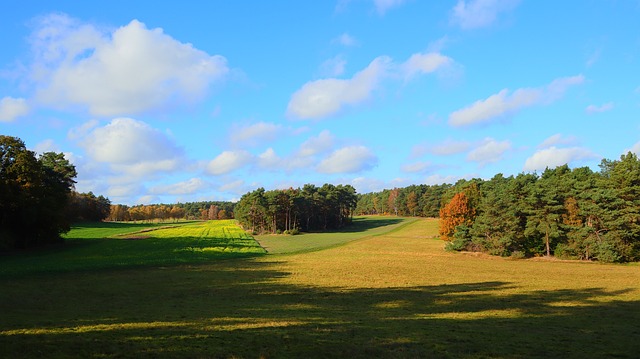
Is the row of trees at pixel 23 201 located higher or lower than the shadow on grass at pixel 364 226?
higher

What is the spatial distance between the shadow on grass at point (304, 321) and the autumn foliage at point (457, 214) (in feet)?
147

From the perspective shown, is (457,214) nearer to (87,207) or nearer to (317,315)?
(317,315)

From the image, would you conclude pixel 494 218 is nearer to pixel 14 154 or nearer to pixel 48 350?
pixel 48 350

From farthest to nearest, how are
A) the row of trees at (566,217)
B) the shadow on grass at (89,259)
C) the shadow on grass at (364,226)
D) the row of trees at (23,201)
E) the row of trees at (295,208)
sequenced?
the shadow on grass at (364,226)
the row of trees at (295,208)
the row of trees at (566,217)
the row of trees at (23,201)
the shadow on grass at (89,259)

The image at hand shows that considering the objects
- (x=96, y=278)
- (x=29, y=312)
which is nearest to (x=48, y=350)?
(x=29, y=312)

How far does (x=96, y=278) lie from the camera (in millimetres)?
33750

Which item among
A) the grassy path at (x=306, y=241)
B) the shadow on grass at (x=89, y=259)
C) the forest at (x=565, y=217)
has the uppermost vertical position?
the forest at (x=565, y=217)

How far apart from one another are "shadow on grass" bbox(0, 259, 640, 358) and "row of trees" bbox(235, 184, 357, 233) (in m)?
94.8

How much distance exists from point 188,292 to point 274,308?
858 cm

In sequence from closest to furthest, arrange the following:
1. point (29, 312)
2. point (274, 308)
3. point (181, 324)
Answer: point (181, 324) < point (29, 312) < point (274, 308)

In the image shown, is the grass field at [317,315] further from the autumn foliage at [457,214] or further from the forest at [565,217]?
the autumn foliage at [457,214]

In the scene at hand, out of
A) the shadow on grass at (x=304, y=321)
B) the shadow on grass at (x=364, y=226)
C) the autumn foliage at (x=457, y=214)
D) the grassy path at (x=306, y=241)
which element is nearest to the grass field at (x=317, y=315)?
the shadow on grass at (x=304, y=321)

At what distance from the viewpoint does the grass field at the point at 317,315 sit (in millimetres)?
13211

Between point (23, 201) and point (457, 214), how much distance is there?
70.0 meters
